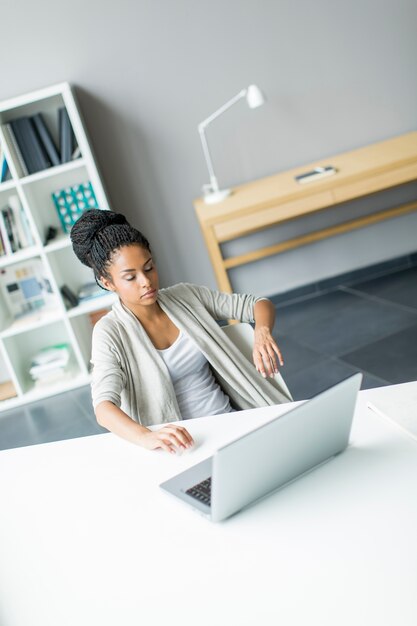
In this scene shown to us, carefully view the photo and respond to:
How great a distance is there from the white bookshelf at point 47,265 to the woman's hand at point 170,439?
99.8 inches

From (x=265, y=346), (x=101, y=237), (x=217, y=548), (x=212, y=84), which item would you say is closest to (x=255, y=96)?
(x=212, y=84)

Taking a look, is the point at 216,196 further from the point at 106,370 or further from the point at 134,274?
the point at 106,370

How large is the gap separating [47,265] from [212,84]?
1.37 metres

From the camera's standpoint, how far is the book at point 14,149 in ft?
12.6

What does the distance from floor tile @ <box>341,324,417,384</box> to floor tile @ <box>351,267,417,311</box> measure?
0.41 meters

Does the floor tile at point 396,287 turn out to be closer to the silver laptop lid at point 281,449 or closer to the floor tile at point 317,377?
the floor tile at point 317,377

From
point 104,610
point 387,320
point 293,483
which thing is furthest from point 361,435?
point 387,320

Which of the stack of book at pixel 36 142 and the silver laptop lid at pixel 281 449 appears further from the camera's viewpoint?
the stack of book at pixel 36 142

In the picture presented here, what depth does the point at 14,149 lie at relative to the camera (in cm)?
387

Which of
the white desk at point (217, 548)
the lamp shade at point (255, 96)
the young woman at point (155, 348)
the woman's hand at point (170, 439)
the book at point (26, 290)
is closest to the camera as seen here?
→ the white desk at point (217, 548)

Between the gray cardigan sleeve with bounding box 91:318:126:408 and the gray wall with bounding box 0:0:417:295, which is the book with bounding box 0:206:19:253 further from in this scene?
the gray cardigan sleeve with bounding box 91:318:126:408

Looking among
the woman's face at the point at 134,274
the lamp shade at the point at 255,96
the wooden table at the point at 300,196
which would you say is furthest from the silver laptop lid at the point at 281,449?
the lamp shade at the point at 255,96

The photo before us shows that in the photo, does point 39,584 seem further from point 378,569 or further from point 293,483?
point 378,569

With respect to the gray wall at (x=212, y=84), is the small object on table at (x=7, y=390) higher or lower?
lower
